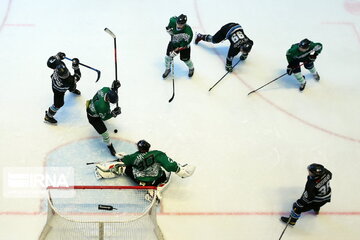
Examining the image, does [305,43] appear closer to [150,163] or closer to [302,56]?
[302,56]

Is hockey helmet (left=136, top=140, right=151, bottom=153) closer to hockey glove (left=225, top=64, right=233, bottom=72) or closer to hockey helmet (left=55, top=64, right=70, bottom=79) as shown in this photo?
hockey helmet (left=55, top=64, right=70, bottom=79)

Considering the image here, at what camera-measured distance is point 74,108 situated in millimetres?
4594

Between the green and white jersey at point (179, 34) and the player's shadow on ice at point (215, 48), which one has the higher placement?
the green and white jersey at point (179, 34)

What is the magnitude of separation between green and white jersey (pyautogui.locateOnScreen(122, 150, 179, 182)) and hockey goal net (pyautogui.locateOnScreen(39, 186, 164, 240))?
16 centimetres

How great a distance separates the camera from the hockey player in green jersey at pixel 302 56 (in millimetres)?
4684

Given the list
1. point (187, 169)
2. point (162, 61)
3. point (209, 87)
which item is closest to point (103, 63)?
point (162, 61)

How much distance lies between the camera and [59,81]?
13.3ft

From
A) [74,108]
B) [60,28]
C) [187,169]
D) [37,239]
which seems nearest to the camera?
[37,239]

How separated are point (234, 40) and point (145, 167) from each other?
2.06 metres

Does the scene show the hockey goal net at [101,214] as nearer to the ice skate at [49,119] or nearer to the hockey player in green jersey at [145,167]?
the hockey player in green jersey at [145,167]

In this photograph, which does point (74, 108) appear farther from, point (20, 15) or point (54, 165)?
point (20, 15)

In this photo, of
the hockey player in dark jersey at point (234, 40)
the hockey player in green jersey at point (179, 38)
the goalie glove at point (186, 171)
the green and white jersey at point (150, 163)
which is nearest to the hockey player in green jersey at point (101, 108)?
the green and white jersey at point (150, 163)

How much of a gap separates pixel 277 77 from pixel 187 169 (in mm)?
2087

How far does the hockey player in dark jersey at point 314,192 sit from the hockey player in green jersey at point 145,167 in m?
1.00
